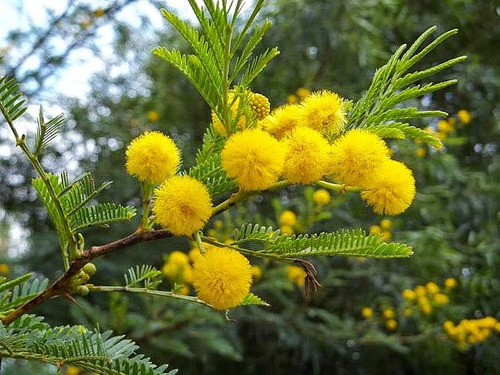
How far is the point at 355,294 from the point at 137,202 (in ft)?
3.75

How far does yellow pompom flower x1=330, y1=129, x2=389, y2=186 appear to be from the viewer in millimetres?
567

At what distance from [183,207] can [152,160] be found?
8cm

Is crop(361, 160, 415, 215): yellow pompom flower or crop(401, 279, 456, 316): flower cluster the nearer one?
crop(361, 160, 415, 215): yellow pompom flower

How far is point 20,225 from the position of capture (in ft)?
10.3

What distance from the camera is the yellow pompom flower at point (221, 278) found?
1.84 feet

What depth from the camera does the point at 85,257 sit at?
1.97ft

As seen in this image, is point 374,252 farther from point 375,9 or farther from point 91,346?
point 375,9

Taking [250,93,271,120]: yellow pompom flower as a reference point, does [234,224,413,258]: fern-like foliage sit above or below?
below

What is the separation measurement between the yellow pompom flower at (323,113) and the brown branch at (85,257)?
0.19 m

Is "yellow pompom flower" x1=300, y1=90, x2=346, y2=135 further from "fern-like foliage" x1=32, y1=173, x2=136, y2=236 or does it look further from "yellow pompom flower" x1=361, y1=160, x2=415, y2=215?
"fern-like foliage" x1=32, y1=173, x2=136, y2=236

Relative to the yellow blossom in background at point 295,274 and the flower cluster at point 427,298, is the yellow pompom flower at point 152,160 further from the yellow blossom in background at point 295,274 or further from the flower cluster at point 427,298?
the flower cluster at point 427,298

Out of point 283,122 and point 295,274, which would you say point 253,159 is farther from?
point 295,274

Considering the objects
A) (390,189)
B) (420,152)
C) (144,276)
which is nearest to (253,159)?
(390,189)

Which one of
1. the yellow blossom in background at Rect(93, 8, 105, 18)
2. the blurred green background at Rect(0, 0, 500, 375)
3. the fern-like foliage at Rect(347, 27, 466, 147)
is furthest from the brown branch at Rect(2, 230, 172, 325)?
the yellow blossom in background at Rect(93, 8, 105, 18)
